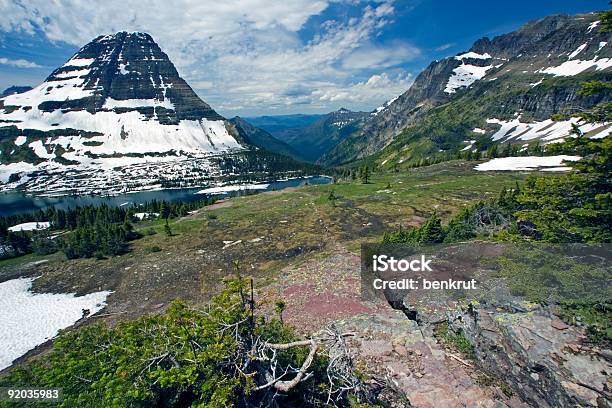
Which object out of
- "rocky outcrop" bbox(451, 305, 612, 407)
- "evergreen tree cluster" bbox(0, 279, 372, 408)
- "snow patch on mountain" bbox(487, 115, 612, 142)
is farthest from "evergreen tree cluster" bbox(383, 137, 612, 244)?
"snow patch on mountain" bbox(487, 115, 612, 142)

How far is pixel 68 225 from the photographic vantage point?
294 feet

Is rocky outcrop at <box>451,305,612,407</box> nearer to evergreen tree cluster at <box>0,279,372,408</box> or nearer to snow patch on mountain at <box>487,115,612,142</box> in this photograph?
evergreen tree cluster at <box>0,279,372,408</box>

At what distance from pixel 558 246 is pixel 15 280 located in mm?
54243

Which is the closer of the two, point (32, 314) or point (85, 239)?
point (32, 314)

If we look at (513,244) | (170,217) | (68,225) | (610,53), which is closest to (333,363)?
(513,244)

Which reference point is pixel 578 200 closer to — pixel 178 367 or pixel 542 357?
pixel 542 357

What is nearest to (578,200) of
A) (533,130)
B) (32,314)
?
(32,314)

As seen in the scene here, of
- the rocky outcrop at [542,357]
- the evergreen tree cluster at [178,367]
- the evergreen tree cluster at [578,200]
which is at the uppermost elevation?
the evergreen tree cluster at [578,200]

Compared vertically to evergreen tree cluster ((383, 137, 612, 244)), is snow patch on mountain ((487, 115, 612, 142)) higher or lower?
higher

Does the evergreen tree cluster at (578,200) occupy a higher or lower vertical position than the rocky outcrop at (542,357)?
higher

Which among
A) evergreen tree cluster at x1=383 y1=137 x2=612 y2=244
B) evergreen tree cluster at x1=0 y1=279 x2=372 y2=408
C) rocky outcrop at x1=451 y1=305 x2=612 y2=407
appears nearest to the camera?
evergreen tree cluster at x1=0 y1=279 x2=372 y2=408

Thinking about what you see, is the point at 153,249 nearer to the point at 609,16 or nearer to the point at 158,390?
the point at 158,390

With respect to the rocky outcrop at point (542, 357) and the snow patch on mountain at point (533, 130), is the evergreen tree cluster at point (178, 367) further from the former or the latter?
the snow patch on mountain at point (533, 130)

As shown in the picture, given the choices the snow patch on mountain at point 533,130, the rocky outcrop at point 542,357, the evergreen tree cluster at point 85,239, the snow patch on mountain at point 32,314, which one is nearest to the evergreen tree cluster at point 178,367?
the rocky outcrop at point 542,357
